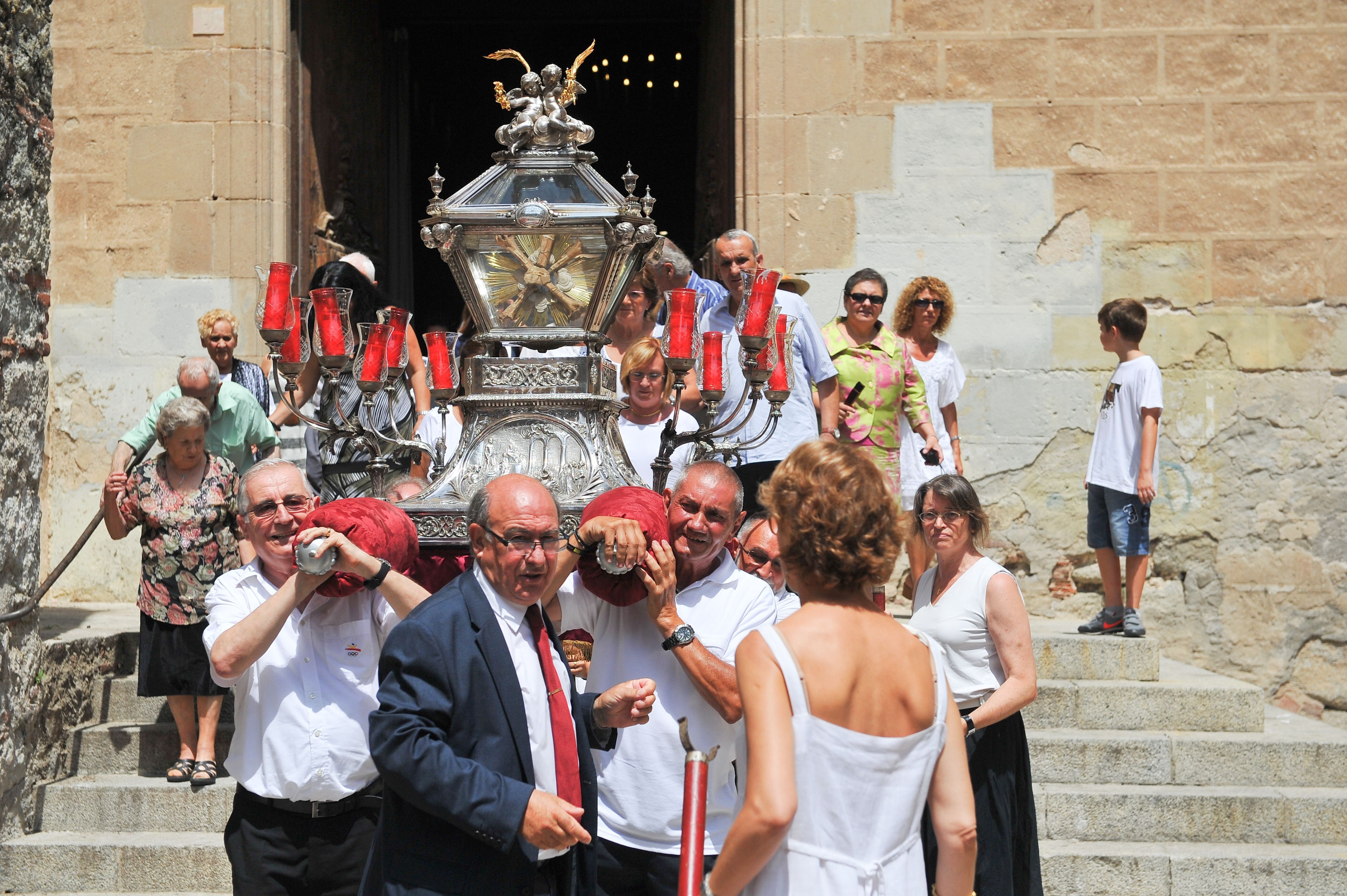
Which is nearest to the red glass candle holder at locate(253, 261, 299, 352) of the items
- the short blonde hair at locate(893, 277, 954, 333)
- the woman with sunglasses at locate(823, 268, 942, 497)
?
the woman with sunglasses at locate(823, 268, 942, 497)

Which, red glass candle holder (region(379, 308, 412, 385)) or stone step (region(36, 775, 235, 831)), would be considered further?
stone step (region(36, 775, 235, 831))

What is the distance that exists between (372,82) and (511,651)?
24.4ft

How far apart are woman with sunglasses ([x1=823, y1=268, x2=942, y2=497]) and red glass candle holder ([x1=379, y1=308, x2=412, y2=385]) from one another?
2248mm

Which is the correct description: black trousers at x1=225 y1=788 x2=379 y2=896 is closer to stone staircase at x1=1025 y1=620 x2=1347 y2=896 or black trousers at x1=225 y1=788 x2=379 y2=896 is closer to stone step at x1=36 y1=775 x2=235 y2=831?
stone step at x1=36 y1=775 x2=235 y2=831

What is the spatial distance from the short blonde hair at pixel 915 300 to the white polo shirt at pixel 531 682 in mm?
4030

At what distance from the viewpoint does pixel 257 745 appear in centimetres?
321

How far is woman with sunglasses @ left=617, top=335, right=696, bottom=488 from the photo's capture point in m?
4.66

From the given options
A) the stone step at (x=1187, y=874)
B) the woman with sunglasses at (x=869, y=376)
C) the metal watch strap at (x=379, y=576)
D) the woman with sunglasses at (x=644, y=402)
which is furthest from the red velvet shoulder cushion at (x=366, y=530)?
the woman with sunglasses at (x=869, y=376)

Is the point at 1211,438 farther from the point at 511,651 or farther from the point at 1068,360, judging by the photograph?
the point at 511,651

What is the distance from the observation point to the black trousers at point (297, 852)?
3.19 meters

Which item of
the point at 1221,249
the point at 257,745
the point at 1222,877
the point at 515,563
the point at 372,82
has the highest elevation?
the point at 372,82

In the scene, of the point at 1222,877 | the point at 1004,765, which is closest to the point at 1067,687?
the point at 1222,877

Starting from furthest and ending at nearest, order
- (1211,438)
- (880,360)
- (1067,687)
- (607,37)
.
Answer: (607,37) < (1211,438) < (880,360) < (1067,687)

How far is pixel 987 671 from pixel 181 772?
293cm
